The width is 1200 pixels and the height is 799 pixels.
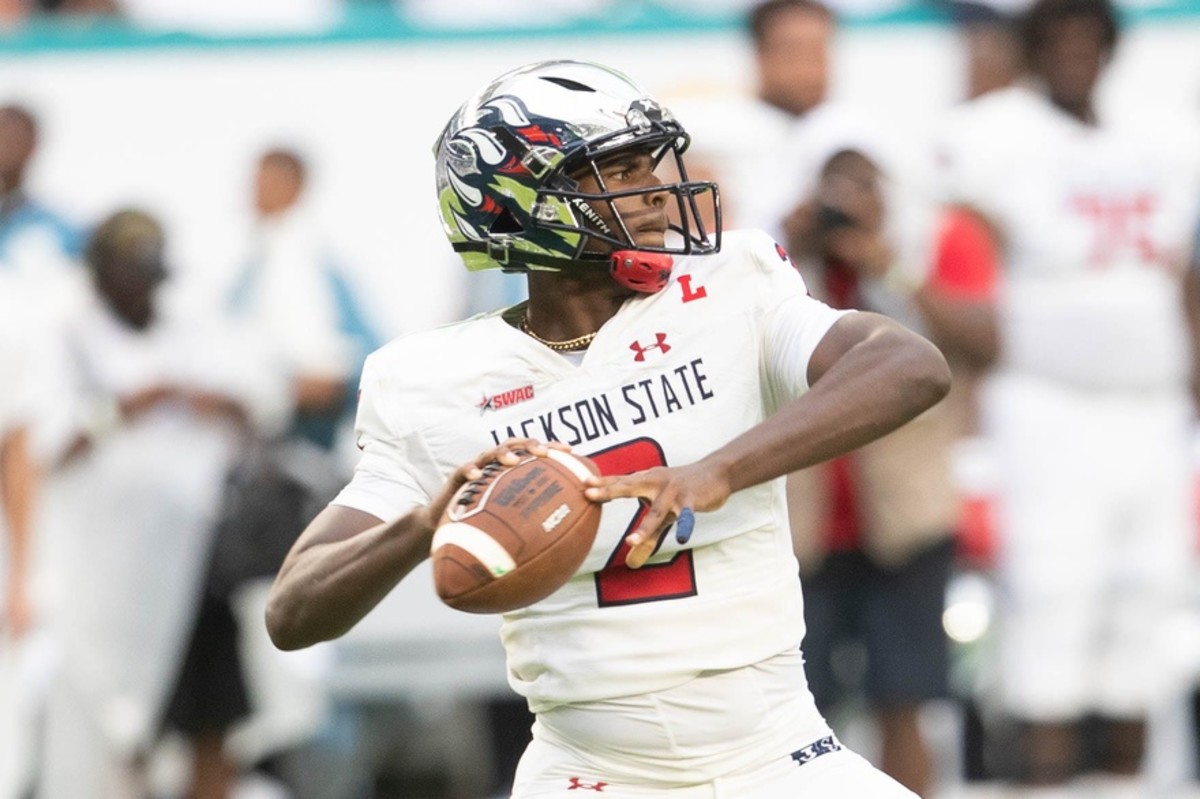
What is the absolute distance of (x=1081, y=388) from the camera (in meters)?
6.72

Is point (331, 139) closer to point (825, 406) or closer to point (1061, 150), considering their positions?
point (1061, 150)

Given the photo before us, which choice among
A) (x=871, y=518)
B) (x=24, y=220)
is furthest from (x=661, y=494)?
(x=24, y=220)

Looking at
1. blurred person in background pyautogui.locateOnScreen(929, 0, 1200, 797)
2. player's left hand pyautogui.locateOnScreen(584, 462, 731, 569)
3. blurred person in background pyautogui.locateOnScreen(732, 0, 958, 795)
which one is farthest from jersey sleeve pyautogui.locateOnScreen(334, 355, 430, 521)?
blurred person in background pyautogui.locateOnScreen(929, 0, 1200, 797)

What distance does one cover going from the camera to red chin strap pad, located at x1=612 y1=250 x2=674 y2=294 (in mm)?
3723

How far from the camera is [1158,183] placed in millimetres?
6777

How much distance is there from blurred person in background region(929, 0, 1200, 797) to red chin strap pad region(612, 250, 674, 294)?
3.04m

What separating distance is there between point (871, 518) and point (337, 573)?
3.15 meters

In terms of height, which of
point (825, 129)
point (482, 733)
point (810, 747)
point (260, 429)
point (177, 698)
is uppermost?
point (825, 129)

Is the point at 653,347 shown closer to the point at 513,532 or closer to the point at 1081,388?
the point at 513,532

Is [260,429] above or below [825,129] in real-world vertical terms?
below

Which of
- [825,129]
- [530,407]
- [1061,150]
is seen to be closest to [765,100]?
[825,129]

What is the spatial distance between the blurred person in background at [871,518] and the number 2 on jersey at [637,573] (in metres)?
2.73

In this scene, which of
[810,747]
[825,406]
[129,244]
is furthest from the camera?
[129,244]

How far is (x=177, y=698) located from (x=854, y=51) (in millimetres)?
3588
